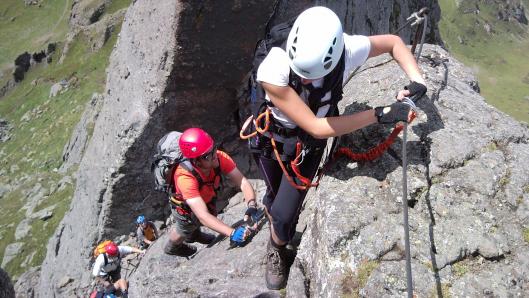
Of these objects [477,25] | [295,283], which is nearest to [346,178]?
[295,283]

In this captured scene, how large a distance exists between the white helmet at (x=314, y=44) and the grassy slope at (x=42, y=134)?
2181 centimetres

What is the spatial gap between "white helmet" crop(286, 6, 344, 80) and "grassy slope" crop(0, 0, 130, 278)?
21.8m

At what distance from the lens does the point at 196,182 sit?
9.34 meters

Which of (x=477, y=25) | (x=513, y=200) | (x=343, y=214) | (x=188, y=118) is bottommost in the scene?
(x=477, y=25)

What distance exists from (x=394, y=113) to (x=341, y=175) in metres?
1.83

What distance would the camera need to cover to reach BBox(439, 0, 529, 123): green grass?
10062 centimetres

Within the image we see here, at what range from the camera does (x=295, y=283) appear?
7074 millimetres

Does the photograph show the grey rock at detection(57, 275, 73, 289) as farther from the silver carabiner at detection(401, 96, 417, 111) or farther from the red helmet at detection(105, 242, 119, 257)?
the silver carabiner at detection(401, 96, 417, 111)

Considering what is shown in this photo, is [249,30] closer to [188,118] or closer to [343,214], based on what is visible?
[188,118]

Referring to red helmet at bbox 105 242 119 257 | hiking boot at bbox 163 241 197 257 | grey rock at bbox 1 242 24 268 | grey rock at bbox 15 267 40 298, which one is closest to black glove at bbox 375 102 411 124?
hiking boot at bbox 163 241 197 257

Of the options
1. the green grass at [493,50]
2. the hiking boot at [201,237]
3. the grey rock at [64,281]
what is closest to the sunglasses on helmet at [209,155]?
the hiking boot at [201,237]

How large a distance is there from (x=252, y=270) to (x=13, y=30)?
88.0 m

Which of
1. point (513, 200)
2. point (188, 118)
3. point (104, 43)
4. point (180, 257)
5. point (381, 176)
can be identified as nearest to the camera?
→ point (513, 200)

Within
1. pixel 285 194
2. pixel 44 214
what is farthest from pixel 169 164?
pixel 44 214
